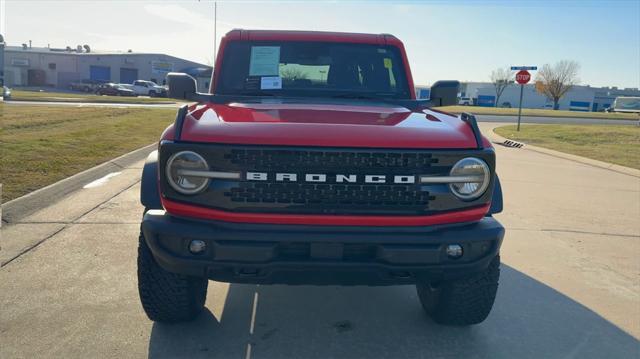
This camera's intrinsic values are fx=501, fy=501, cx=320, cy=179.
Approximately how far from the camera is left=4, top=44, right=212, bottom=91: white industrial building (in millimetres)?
62188

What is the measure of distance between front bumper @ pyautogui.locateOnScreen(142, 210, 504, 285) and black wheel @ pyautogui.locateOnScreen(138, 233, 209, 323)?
1.10 feet

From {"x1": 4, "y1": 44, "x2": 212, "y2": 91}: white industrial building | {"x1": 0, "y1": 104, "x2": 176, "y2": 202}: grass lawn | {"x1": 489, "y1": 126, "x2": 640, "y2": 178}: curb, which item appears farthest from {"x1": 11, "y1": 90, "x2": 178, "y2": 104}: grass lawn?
{"x1": 4, "y1": 44, "x2": 212, "y2": 91}: white industrial building

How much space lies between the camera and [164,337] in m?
3.05

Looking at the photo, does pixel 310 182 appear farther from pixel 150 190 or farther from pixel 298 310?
pixel 298 310

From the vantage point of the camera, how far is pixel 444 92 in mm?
4246

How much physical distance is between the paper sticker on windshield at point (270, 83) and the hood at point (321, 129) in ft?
2.50

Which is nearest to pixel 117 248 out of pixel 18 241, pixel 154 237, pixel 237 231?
pixel 18 241

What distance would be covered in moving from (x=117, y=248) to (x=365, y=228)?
2975 mm

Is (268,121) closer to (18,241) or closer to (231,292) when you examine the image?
(231,292)

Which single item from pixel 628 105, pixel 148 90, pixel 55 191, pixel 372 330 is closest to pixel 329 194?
pixel 372 330

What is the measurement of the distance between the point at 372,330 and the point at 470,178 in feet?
3.99

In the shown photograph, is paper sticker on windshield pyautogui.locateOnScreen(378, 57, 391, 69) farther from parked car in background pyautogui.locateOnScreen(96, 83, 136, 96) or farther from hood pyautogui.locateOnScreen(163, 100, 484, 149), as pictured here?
parked car in background pyautogui.locateOnScreen(96, 83, 136, 96)

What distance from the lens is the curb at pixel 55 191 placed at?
18.1 feet

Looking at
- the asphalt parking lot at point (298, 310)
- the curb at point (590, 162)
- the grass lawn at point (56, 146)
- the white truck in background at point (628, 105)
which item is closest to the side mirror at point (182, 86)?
the asphalt parking lot at point (298, 310)
